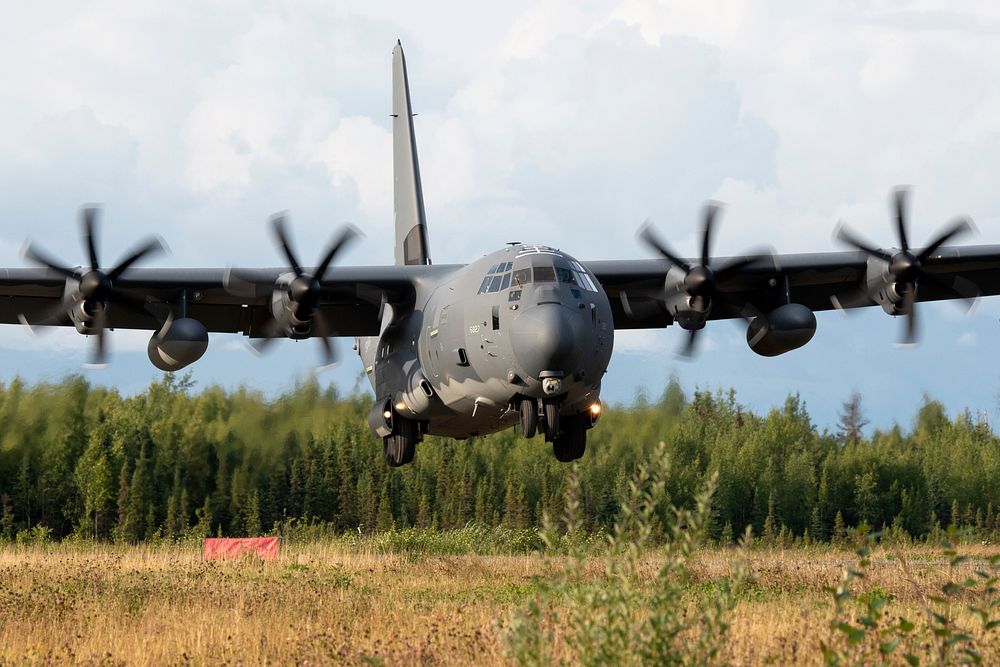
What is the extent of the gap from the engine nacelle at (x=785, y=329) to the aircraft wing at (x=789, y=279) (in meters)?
1.00

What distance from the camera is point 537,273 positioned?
18.8 meters

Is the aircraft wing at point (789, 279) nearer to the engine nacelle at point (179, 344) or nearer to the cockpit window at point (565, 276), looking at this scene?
the cockpit window at point (565, 276)

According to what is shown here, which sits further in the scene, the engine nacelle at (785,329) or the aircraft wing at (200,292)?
the engine nacelle at (785,329)

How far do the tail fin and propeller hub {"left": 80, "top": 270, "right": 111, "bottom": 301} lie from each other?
26.2ft

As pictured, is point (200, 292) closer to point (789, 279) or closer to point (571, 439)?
point (571, 439)

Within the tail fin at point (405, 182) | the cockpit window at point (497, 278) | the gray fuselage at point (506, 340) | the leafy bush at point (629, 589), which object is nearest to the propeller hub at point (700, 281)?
the gray fuselage at point (506, 340)

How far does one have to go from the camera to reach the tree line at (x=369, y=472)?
1342 inches

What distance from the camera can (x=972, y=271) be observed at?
80.5ft

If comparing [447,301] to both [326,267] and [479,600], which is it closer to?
[326,267]

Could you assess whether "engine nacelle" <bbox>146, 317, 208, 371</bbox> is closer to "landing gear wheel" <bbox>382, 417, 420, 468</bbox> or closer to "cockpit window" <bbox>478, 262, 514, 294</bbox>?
"landing gear wheel" <bbox>382, 417, 420, 468</bbox>

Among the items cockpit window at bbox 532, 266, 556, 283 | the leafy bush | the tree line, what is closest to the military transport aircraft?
cockpit window at bbox 532, 266, 556, 283

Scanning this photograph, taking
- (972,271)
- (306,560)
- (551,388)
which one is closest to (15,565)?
(306,560)

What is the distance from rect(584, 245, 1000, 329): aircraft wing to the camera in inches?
918

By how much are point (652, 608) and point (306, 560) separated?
18203mm
